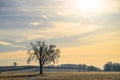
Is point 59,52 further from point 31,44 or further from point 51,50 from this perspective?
point 31,44

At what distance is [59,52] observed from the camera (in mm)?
122500

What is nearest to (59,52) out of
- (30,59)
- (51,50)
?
Answer: (51,50)

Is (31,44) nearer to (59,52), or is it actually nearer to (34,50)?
(34,50)

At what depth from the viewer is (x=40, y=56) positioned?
407 feet

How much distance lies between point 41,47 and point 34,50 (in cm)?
272

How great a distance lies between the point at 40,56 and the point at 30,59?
370cm

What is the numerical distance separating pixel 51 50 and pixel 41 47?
3.75 metres

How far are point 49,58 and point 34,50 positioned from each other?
242 inches

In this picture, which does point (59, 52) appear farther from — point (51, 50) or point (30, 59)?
point (30, 59)

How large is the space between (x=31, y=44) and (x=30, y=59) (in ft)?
18.4

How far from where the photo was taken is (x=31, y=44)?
12512cm

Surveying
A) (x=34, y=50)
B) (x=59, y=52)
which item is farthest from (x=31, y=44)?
(x=59, y=52)

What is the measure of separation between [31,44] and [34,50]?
2.53 metres

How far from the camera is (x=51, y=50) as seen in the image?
124 m
